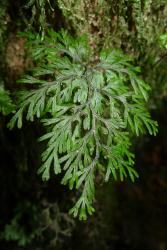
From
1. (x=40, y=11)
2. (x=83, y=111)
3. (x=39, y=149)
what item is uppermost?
(x=40, y=11)

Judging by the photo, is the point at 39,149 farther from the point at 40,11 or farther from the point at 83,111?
the point at 40,11

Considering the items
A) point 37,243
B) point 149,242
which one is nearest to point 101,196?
point 37,243

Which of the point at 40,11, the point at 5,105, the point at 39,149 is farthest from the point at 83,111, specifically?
the point at 39,149

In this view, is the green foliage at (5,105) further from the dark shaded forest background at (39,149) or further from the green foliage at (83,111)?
the dark shaded forest background at (39,149)

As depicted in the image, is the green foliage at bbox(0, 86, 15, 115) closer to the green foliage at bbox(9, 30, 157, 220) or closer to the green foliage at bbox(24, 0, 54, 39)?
the green foliage at bbox(9, 30, 157, 220)

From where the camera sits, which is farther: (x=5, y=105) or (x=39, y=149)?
(x=39, y=149)

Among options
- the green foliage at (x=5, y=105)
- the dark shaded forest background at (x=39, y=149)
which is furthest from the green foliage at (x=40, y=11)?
the green foliage at (x=5, y=105)

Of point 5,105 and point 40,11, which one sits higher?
point 40,11

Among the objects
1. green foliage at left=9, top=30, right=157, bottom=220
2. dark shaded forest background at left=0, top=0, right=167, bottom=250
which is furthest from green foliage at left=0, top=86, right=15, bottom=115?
dark shaded forest background at left=0, top=0, right=167, bottom=250
